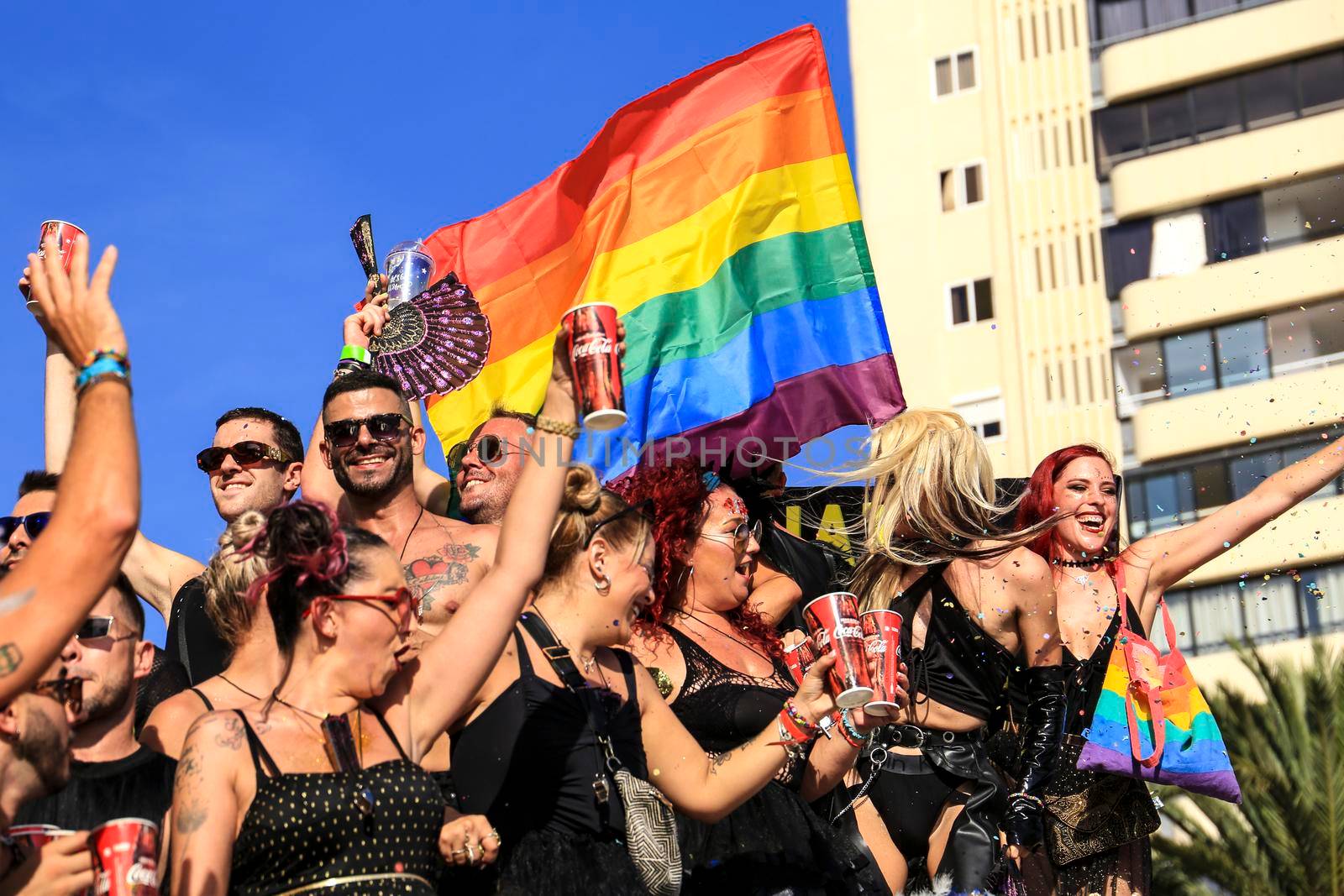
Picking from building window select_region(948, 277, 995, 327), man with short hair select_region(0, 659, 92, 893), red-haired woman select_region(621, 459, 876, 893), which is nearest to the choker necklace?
red-haired woman select_region(621, 459, 876, 893)

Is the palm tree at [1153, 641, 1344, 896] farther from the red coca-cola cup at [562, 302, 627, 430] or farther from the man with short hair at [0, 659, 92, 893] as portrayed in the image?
the man with short hair at [0, 659, 92, 893]

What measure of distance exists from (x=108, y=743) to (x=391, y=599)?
94cm

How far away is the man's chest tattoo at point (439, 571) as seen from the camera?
241 inches

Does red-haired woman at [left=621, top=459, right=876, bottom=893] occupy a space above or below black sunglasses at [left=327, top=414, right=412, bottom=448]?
below

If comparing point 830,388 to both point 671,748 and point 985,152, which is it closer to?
point 671,748

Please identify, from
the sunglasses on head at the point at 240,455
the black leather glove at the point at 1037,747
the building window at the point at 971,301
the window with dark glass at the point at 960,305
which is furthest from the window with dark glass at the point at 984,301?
the sunglasses on head at the point at 240,455

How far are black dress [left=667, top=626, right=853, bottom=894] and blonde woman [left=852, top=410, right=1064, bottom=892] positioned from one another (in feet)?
1.91

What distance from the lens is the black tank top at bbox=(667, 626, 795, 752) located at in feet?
19.4

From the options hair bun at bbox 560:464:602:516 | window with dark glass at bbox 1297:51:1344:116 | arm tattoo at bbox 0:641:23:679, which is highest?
window with dark glass at bbox 1297:51:1344:116

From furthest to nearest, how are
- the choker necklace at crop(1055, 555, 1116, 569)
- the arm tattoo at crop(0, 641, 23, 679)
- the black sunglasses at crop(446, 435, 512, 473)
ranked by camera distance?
the choker necklace at crop(1055, 555, 1116, 569) < the black sunglasses at crop(446, 435, 512, 473) < the arm tattoo at crop(0, 641, 23, 679)

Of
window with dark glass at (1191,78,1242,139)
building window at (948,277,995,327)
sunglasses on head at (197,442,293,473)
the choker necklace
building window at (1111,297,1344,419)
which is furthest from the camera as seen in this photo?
building window at (948,277,995,327)

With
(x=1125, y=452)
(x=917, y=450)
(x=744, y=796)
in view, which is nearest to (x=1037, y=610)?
(x=917, y=450)

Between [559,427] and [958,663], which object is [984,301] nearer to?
[958,663]

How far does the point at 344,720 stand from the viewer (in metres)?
4.35
